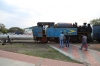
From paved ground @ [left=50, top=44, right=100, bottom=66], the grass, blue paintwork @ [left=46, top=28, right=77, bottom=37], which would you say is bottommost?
paved ground @ [left=50, top=44, right=100, bottom=66]

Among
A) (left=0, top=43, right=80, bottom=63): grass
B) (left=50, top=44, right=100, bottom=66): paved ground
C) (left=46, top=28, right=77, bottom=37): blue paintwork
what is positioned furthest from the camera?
(left=46, top=28, right=77, bottom=37): blue paintwork

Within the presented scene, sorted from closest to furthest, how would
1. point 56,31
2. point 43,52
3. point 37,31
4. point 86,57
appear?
1. point 86,57
2. point 43,52
3. point 37,31
4. point 56,31

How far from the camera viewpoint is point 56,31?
2628 centimetres

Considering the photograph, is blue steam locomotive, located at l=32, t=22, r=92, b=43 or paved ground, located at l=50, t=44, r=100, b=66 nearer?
paved ground, located at l=50, t=44, r=100, b=66

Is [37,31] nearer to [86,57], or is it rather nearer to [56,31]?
[56,31]

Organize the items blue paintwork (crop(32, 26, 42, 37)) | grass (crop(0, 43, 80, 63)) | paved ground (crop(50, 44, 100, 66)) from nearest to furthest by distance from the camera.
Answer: paved ground (crop(50, 44, 100, 66)), grass (crop(0, 43, 80, 63)), blue paintwork (crop(32, 26, 42, 37))

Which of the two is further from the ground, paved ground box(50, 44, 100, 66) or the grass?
the grass

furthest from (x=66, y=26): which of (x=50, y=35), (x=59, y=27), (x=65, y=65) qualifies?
(x=65, y=65)

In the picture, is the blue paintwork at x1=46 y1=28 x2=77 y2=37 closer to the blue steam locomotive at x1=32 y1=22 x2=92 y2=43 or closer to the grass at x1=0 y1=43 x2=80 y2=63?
the blue steam locomotive at x1=32 y1=22 x2=92 y2=43

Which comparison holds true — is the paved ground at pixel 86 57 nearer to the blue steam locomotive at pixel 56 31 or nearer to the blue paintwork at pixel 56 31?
the blue paintwork at pixel 56 31

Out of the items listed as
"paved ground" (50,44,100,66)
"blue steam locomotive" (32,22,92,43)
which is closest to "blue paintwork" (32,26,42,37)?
"blue steam locomotive" (32,22,92,43)

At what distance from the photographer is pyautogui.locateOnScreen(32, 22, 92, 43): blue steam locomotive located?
26016mm

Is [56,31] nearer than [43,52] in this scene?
No

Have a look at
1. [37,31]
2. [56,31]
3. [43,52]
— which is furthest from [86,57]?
[37,31]
